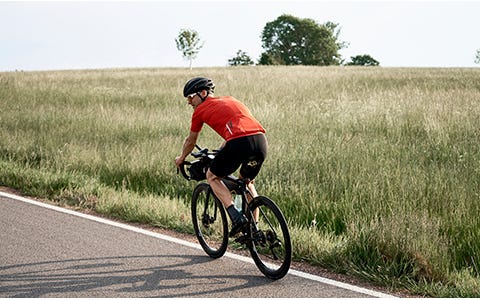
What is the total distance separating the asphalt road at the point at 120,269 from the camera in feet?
16.5

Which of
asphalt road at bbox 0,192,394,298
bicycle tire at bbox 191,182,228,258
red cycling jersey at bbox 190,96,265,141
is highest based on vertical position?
red cycling jersey at bbox 190,96,265,141

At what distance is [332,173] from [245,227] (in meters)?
3.18

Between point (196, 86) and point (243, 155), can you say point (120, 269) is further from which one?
point (196, 86)

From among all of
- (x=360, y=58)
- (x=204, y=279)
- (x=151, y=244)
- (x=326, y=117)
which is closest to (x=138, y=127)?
(x=326, y=117)

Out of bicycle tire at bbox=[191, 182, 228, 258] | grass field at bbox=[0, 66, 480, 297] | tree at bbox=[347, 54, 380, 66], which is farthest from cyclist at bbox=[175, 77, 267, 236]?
tree at bbox=[347, 54, 380, 66]

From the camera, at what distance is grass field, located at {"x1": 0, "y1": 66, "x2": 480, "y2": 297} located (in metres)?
5.56

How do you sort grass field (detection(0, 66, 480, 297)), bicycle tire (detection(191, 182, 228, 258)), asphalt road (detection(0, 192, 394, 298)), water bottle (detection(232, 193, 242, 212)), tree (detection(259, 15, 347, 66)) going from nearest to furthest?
asphalt road (detection(0, 192, 394, 298)) < grass field (detection(0, 66, 480, 297)) < water bottle (detection(232, 193, 242, 212)) < bicycle tire (detection(191, 182, 228, 258)) < tree (detection(259, 15, 347, 66))

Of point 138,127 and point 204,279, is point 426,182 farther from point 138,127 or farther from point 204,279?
Answer: point 138,127

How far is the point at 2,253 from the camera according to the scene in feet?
20.0

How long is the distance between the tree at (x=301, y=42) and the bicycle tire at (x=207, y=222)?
75.7m

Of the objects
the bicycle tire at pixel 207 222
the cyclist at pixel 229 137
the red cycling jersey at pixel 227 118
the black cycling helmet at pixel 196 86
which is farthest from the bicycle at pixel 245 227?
the black cycling helmet at pixel 196 86

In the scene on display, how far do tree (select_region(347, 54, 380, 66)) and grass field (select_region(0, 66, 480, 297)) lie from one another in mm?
72945

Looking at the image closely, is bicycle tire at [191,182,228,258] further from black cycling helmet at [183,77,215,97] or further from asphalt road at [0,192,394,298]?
black cycling helmet at [183,77,215,97]

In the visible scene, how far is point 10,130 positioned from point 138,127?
355cm
